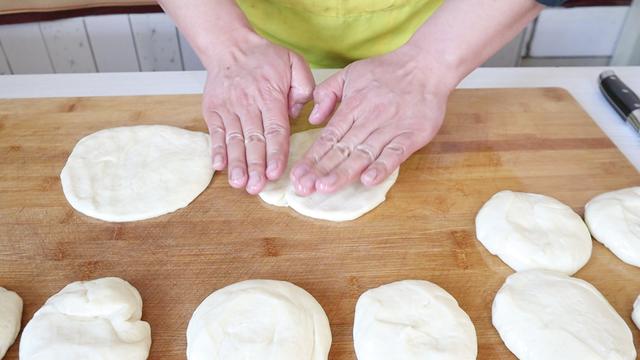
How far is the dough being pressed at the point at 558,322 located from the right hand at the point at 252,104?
2.11 ft

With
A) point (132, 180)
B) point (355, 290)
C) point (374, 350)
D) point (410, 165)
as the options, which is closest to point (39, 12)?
point (132, 180)

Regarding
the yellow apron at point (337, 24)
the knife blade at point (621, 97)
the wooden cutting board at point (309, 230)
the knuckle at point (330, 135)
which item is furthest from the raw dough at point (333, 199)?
the knife blade at point (621, 97)

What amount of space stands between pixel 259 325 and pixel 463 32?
Result: 100 centimetres

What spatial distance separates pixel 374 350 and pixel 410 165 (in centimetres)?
63

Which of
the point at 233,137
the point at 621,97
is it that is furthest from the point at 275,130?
the point at 621,97

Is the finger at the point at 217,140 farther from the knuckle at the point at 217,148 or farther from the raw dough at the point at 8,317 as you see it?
the raw dough at the point at 8,317

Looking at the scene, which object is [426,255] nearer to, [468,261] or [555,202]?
[468,261]

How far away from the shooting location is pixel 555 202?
1.33 meters

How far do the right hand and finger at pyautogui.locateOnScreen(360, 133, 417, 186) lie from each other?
0.76 feet

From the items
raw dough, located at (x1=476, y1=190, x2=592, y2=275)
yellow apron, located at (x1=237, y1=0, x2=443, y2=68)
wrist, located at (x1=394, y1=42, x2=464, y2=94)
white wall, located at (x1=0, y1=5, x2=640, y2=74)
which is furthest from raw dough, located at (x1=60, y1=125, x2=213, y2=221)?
white wall, located at (x1=0, y1=5, x2=640, y2=74)

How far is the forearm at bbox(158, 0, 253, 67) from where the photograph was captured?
156 centimetres

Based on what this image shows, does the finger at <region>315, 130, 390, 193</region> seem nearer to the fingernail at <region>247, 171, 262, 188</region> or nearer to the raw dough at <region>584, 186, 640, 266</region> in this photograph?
the fingernail at <region>247, 171, 262, 188</region>

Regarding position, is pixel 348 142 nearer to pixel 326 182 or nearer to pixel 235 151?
pixel 326 182

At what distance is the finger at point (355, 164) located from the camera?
4.26 feet
